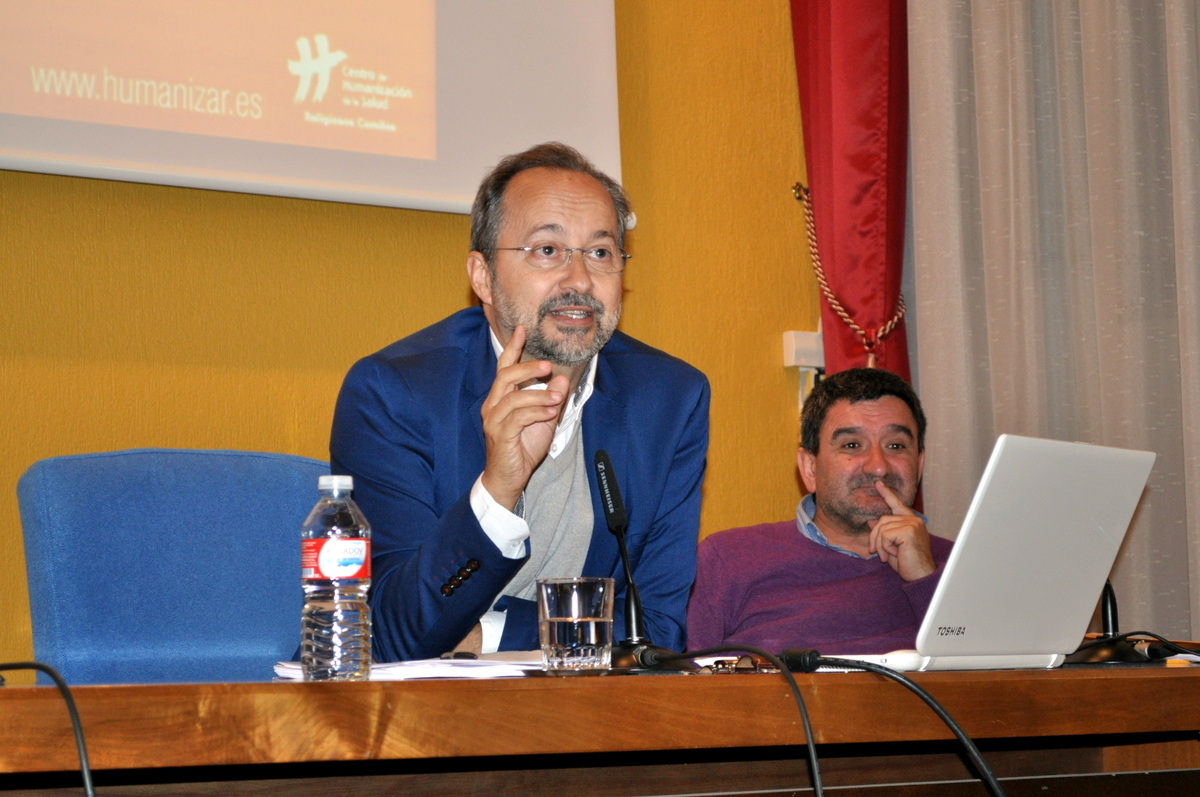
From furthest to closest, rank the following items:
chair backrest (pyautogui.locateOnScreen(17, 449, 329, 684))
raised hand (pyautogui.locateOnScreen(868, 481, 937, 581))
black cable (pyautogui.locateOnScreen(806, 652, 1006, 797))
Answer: raised hand (pyautogui.locateOnScreen(868, 481, 937, 581)) → chair backrest (pyautogui.locateOnScreen(17, 449, 329, 684)) → black cable (pyautogui.locateOnScreen(806, 652, 1006, 797))

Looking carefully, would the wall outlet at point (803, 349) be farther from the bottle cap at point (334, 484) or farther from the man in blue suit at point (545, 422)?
the bottle cap at point (334, 484)

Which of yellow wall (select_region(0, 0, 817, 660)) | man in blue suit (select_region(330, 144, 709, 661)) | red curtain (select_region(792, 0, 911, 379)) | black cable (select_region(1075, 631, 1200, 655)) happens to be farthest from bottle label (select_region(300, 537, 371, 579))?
red curtain (select_region(792, 0, 911, 379))

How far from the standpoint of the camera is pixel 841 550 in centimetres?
227

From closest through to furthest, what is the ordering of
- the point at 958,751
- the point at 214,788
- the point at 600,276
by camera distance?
the point at 214,788 → the point at 958,751 → the point at 600,276

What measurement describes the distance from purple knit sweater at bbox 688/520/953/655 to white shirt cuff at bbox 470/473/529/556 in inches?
31.6

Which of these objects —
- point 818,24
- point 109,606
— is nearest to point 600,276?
point 109,606

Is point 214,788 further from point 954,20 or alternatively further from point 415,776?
point 954,20

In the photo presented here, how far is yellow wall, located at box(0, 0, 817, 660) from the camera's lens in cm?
220

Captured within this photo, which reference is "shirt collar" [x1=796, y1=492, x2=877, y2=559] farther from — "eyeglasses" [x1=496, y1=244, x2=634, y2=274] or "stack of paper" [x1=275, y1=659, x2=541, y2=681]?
"stack of paper" [x1=275, y1=659, x2=541, y2=681]

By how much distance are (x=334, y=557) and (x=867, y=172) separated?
211 cm

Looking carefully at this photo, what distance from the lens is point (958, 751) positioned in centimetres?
122

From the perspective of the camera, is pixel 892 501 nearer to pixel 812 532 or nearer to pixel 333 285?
pixel 812 532

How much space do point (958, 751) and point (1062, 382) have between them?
1.45 m

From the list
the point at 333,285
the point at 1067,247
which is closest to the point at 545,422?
the point at 333,285
